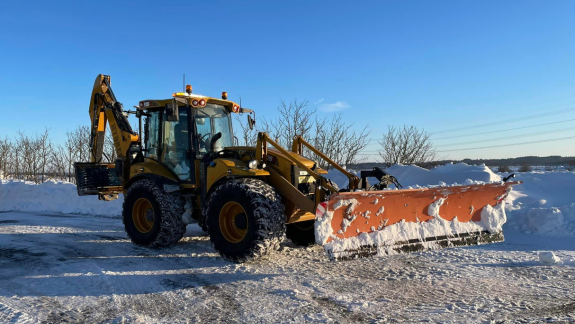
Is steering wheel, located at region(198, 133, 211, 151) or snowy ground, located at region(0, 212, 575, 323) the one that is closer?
snowy ground, located at region(0, 212, 575, 323)

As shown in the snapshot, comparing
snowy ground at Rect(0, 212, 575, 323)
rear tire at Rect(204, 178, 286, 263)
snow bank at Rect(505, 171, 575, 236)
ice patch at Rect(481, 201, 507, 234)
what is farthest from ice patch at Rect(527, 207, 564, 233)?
rear tire at Rect(204, 178, 286, 263)

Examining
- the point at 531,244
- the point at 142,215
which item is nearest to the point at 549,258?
the point at 531,244

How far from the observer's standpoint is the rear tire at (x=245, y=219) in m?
5.05

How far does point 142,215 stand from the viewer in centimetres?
710

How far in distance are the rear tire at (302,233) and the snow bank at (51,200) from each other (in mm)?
7387

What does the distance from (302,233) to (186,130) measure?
2.56 m

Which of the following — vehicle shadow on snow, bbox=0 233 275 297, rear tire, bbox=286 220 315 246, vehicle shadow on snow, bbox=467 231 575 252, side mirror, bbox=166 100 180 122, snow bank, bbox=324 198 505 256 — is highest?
side mirror, bbox=166 100 180 122

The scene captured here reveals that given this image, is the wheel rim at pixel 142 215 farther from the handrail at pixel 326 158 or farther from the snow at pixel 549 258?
the snow at pixel 549 258

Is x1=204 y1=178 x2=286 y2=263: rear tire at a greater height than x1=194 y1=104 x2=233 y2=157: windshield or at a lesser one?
lesser

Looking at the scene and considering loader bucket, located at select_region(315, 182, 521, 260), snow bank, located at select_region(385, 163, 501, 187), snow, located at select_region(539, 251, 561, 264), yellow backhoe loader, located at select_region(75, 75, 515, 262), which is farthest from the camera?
snow bank, located at select_region(385, 163, 501, 187)

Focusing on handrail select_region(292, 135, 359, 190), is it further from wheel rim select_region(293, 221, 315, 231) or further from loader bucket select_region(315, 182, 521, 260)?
wheel rim select_region(293, 221, 315, 231)

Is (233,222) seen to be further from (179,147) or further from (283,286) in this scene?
(179,147)

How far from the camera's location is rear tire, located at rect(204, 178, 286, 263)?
16.6 feet

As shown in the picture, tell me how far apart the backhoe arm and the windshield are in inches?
69.7
